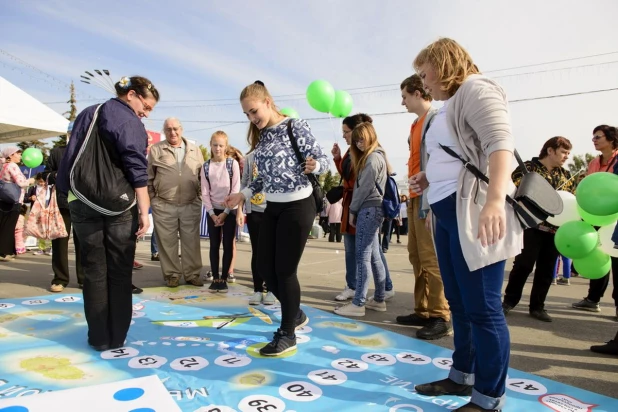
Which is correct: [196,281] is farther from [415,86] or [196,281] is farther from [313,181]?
[415,86]

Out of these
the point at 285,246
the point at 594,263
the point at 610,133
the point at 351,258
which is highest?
the point at 610,133

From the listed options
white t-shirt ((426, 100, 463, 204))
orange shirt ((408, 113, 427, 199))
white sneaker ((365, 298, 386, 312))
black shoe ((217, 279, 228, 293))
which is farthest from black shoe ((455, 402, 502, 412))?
black shoe ((217, 279, 228, 293))

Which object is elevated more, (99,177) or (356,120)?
(356,120)

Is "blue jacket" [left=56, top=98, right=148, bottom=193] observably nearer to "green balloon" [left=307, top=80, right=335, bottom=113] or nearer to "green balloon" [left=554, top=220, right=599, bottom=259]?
"green balloon" [left=554, top=220, right=599, bottom=259]

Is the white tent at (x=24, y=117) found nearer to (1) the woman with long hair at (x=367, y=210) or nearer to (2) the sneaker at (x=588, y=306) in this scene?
(1) the woman with long hair at (x=367, y=210)

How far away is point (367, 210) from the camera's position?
3668mm

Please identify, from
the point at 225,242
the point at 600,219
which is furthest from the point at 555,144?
the point at 225,242

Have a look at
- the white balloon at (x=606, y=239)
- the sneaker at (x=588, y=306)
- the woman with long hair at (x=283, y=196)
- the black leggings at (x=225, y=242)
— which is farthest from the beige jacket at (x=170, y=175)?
the sneaker at (x=588, y=306)

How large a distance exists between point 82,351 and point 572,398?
9.05 ft

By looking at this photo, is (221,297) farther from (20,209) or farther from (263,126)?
(20,209)

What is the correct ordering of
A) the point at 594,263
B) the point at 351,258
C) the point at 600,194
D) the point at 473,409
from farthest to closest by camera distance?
the point at 351,258 → the point at 594,263 → the point at 600,194 → the point at 473,409

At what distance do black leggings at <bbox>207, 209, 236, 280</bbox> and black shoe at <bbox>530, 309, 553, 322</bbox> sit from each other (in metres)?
3.10

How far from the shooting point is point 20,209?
6.71 m

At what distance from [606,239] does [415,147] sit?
1582 mm
